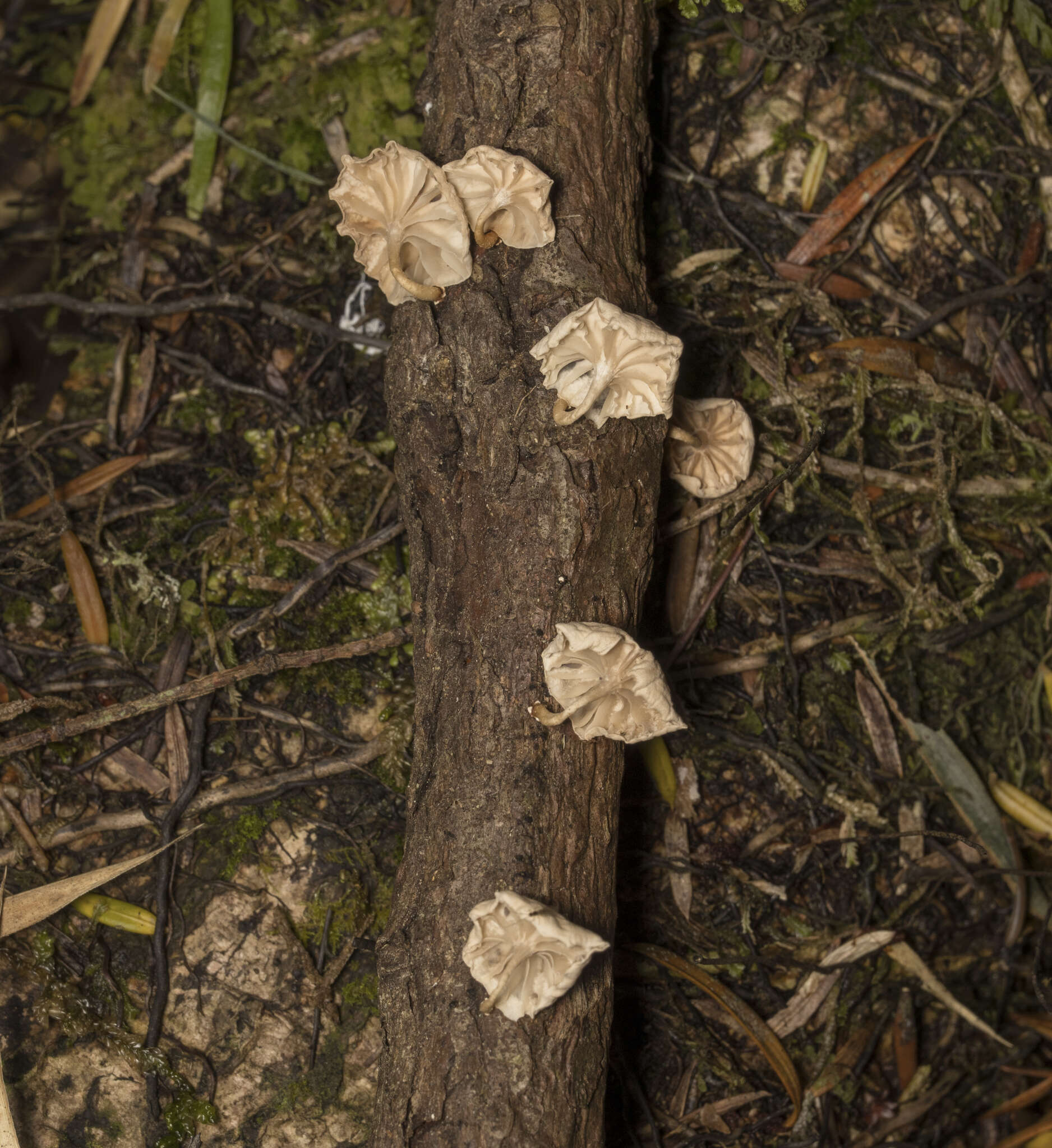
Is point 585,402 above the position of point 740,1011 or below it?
above

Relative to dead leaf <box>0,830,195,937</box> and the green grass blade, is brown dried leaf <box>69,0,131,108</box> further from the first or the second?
dead leaf <box>0,830,195,937</box>

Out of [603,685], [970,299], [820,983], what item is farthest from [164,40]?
[820,983]

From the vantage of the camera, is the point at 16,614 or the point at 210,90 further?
the point at 210,90

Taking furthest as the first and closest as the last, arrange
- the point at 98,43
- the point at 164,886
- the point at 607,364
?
the point at 98,43 → the point at 164,886 → the point at 607,364

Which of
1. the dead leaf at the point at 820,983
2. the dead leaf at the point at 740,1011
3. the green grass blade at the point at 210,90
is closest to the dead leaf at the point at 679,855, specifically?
the dead leaf at the point at 740,1011

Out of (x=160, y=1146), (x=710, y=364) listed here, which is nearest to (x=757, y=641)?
(x=710, y=364)

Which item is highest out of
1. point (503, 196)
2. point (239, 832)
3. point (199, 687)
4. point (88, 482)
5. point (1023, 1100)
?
point (503, 196)

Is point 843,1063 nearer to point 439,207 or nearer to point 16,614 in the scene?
point 439,207
